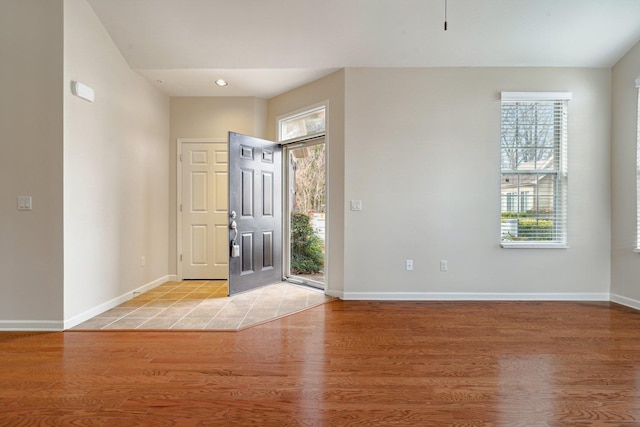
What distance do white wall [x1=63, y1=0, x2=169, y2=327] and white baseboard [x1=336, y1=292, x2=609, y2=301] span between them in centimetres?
262

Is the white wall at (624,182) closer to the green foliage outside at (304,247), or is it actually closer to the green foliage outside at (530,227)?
the green foliage outside at (530,227)

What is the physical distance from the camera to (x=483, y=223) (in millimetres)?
3656

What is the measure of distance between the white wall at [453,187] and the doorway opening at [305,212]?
2.22 feet

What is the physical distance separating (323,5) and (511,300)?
3851mm

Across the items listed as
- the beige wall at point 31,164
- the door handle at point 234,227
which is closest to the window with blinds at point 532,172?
the door handle at point 234,227

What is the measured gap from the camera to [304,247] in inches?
178

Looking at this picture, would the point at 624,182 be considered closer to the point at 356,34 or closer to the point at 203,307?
the point at 356,34

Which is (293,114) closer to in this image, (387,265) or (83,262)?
(387,265)

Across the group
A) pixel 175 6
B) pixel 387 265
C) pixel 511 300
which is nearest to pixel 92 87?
pixel 175 6

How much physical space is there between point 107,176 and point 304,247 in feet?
8.38

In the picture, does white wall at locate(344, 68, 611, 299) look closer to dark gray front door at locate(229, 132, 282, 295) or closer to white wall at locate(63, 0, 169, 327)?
dark gray front door at locate(229, 132, 282, 295)

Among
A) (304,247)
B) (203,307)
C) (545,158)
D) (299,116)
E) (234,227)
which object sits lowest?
(203,307)

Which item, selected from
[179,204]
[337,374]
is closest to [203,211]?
[179,204]

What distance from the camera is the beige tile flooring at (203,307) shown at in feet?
9.31
